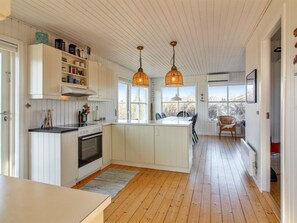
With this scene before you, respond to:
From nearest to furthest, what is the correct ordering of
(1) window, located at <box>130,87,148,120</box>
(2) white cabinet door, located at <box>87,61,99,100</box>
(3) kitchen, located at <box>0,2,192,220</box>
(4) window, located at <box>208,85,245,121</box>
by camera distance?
(3) kitchen, located at <box>0,2,192,220</box> < (2) white cabinet door, located at <box>87,61,99,100</box> < (1) window, located at <box>130,87,148,120</box> < (4) window, located at <box>208,85,245,121</box>

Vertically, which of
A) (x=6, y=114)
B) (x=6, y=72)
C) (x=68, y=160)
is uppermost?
(x=6, y=72)

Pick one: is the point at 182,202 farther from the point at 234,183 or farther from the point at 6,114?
the point at 6,114

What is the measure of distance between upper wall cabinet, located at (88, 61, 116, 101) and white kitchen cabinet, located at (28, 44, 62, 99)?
919mm

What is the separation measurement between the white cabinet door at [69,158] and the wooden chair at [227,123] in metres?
5.54

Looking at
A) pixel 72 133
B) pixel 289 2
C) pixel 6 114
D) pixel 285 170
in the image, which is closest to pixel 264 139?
pixel 285 170

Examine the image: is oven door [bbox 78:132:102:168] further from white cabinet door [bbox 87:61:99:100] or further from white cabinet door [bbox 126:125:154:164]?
white cabinet door [bbox 87:61:99:100]

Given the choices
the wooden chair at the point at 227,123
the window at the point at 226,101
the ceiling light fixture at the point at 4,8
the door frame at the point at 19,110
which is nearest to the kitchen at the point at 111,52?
the door frame at the point at 19,110

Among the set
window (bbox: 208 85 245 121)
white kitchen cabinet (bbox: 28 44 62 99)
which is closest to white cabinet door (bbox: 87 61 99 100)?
white kitchen cabinet (bbox: 28 44 62 99)

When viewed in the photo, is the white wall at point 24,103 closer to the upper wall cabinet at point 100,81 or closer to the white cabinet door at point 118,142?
the upper wall cabinet at point 100,81

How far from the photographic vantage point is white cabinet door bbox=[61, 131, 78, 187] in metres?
2.62

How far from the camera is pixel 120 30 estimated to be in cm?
307

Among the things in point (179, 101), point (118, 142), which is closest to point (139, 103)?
point (179, 101)

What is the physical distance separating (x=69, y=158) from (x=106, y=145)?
101 centimetres

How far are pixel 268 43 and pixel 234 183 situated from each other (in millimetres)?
2149
